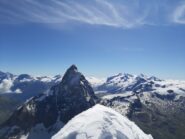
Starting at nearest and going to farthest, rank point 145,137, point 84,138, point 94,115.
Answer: point 84,138 → point 94,115 → point 145,137

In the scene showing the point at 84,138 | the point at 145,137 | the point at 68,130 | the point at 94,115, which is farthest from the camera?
the point at 145,137

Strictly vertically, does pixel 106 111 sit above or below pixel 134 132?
above

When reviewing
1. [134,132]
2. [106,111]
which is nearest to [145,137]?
[134,132]

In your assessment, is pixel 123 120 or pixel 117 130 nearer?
pixel 117 130

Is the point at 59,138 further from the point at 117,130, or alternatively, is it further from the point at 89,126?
the point at 117,130

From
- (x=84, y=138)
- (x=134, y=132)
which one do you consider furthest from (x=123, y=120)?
(x=84, y=138)

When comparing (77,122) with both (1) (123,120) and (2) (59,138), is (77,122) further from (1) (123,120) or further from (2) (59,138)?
(1) (123,120)
